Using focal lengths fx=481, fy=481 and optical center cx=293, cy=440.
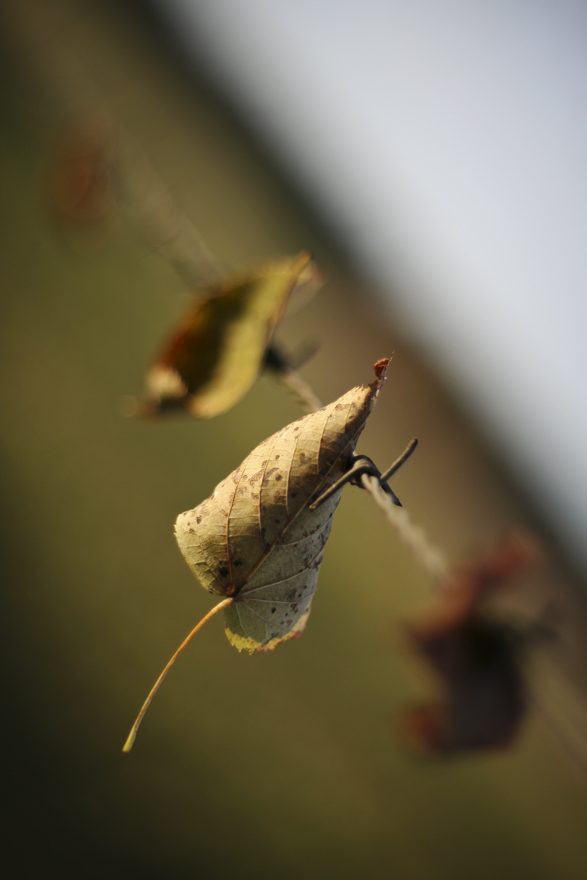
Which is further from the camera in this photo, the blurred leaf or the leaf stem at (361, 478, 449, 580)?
the blurred leaf

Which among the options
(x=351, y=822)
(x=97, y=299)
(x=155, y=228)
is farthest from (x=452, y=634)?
(x=97, y=299)

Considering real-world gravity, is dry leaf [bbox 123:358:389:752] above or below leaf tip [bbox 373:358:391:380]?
below

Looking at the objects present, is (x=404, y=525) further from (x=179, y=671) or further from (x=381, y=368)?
(x=179, y=671)

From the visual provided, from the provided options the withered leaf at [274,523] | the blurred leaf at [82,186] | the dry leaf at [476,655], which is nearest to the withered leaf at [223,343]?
the withered leaf at [274,523]

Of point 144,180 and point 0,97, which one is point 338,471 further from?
point 0,97

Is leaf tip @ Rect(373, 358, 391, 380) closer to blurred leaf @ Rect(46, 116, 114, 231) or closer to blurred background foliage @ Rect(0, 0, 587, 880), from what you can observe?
blurred background foliage @ Rect(0, 0, 587, 880)

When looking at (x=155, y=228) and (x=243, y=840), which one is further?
(x=243, y=840)

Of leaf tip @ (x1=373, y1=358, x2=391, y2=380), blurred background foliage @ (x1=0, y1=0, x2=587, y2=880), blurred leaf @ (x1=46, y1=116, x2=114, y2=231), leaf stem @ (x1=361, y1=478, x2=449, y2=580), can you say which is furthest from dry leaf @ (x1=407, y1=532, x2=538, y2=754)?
blurred leaf @ (x1=46, y1=116, x2=114, y2=231)
